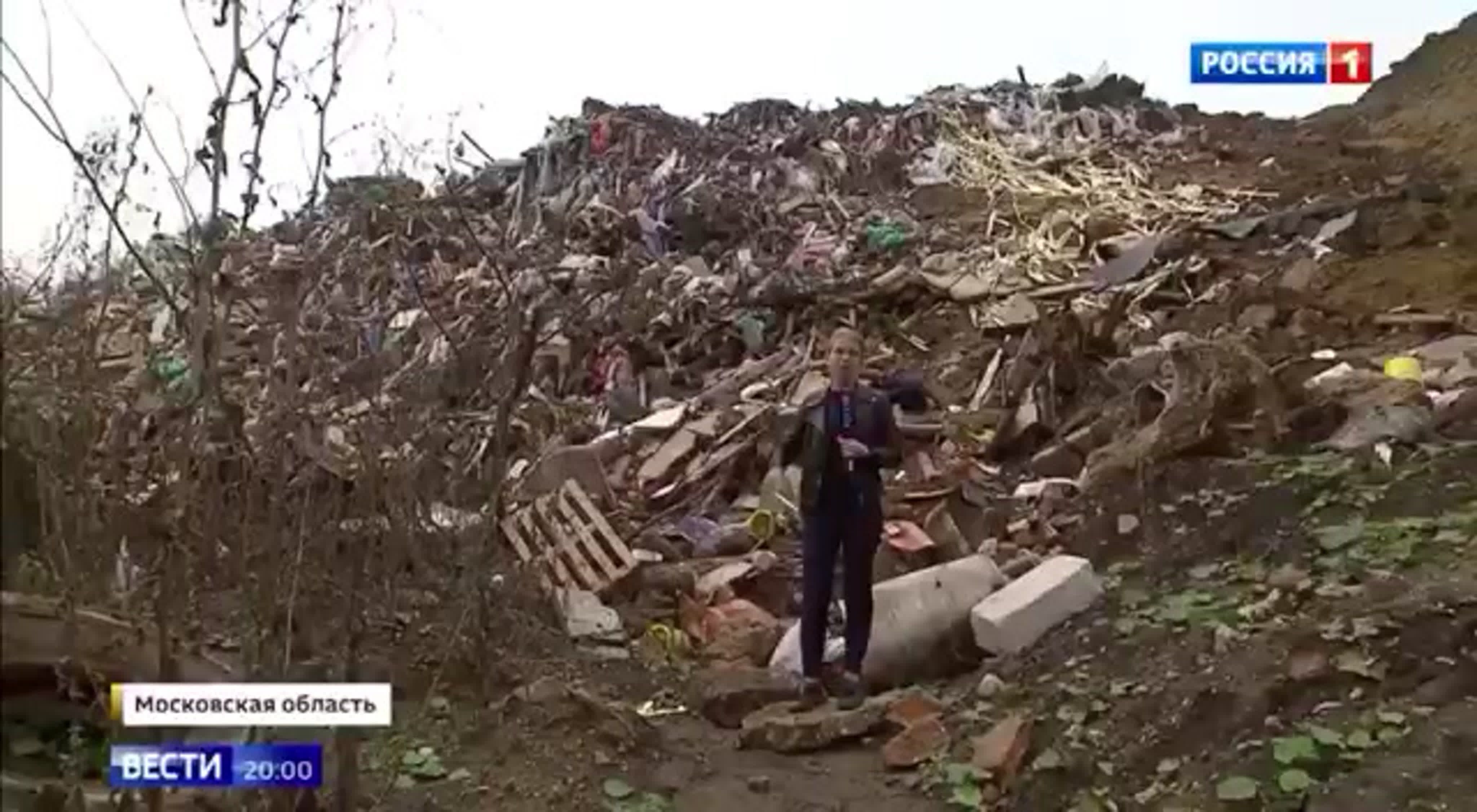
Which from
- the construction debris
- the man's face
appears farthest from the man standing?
the construction debris

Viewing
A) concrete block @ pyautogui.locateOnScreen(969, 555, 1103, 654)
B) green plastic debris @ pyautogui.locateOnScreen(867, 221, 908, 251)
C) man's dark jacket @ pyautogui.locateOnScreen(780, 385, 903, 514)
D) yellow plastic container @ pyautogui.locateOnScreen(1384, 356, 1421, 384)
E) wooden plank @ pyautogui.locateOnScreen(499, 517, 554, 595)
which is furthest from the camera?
green plastic debris @ pyautogui.locateOnScreen(867, 221, 908, 251)

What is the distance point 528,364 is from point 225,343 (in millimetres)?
1733

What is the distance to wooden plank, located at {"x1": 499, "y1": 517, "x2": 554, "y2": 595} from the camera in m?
5.65

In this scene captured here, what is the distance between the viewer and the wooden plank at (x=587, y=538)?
6125 millimetres

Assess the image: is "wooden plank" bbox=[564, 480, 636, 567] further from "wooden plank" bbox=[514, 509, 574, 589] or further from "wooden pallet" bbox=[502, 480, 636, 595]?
"wooden plank" bbox=[514, 509, 574, 589]

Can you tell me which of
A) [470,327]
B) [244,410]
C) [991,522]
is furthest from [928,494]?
[244,410]

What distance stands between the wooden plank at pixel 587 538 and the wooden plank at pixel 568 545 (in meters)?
0.03

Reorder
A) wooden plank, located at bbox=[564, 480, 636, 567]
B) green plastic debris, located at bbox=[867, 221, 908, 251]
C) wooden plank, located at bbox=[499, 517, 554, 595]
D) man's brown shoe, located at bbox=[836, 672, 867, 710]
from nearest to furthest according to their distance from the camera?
man's brown shoe, located at bbox=[836, 672, 867, 710]
wooden plank, located at bbox=[499, 517, 554, 595]
wooden plank, located at bbox=[564, 480, 636, 567]
green plastic debris, located at bbox=[867, 221, 908, 251]

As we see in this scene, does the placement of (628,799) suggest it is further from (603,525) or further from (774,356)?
(774,356)

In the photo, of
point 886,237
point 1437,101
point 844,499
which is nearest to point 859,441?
point 844,499

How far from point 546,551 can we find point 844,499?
1.87 meters

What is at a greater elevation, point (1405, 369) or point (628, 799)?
point (1405, 369)

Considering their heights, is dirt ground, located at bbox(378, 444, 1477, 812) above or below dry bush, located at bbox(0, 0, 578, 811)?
below

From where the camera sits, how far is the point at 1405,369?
21.9 feet
